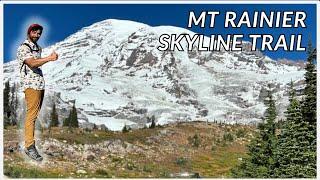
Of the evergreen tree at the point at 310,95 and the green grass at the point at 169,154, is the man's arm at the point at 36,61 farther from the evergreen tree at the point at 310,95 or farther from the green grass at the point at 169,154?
the evergreen tree at the point at 310,95

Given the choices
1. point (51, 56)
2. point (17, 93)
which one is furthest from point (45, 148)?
point (51, 56)

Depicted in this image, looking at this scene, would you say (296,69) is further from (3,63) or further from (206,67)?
(3,63)

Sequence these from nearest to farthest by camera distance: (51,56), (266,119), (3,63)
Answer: (51,56)
(3,63)
(266,119)

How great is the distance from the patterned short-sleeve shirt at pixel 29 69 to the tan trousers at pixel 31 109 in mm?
184

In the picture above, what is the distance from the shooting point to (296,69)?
31.1 meters

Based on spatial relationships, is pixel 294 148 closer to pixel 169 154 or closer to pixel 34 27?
pixel 169 154

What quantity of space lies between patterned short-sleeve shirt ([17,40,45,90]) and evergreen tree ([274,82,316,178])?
798cm

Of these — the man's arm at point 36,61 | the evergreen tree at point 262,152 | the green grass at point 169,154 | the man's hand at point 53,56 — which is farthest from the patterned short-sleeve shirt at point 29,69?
the evergreen tree at point 262,152

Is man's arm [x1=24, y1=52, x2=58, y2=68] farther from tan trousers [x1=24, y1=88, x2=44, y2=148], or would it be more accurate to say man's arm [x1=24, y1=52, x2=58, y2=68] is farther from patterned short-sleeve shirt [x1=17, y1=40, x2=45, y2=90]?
tan trousers [x1=24, y1=88, x2=44, y2=148]

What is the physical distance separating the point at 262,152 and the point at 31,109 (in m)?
7.65

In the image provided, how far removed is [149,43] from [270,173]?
5.63m

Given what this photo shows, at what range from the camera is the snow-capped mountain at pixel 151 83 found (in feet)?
103

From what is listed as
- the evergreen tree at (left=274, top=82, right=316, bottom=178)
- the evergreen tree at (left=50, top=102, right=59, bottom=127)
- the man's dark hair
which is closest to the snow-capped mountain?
the evergreen tree at (left=50, top=102, right=59, bottom=127)

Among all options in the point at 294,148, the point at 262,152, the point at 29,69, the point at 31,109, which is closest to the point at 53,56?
the point at 29,69
